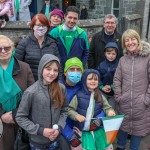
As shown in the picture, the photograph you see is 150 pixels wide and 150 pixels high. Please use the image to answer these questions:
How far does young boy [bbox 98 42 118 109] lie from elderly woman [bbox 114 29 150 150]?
18cm

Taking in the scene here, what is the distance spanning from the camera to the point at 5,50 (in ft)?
9.94

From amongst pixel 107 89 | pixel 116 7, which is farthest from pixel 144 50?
pixel 116 7

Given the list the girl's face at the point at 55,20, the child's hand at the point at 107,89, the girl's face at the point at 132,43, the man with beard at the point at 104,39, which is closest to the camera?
the girl's face at the point at 132,43

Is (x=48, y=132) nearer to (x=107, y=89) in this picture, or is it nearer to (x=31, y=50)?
(x=31, y=50)

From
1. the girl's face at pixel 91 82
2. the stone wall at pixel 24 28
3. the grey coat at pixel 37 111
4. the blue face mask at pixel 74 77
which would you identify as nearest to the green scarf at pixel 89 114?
the girl's face at pixel 91 82

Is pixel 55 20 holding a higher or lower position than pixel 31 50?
higher

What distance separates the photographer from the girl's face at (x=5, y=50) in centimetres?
301

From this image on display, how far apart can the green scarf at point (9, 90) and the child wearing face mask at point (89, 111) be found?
2.23ft

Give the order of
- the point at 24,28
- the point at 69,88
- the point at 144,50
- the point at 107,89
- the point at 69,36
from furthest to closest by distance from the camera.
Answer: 1. the point at 24,28
2. the point at 69,36
3. the point at 107,89
4. the point at 144,50
5. the point at 69,88

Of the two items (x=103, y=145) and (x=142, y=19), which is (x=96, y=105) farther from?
(x=142, y=19)

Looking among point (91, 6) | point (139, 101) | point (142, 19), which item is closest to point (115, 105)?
point (139, 101)

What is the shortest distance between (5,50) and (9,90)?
0.45 meters

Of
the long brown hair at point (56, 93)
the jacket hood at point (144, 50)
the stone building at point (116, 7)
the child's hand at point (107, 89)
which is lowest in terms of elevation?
the child's hand at point (107, 89)

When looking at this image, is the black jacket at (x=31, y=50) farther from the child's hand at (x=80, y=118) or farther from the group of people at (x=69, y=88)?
the child's hand at (x=80, y=118)
